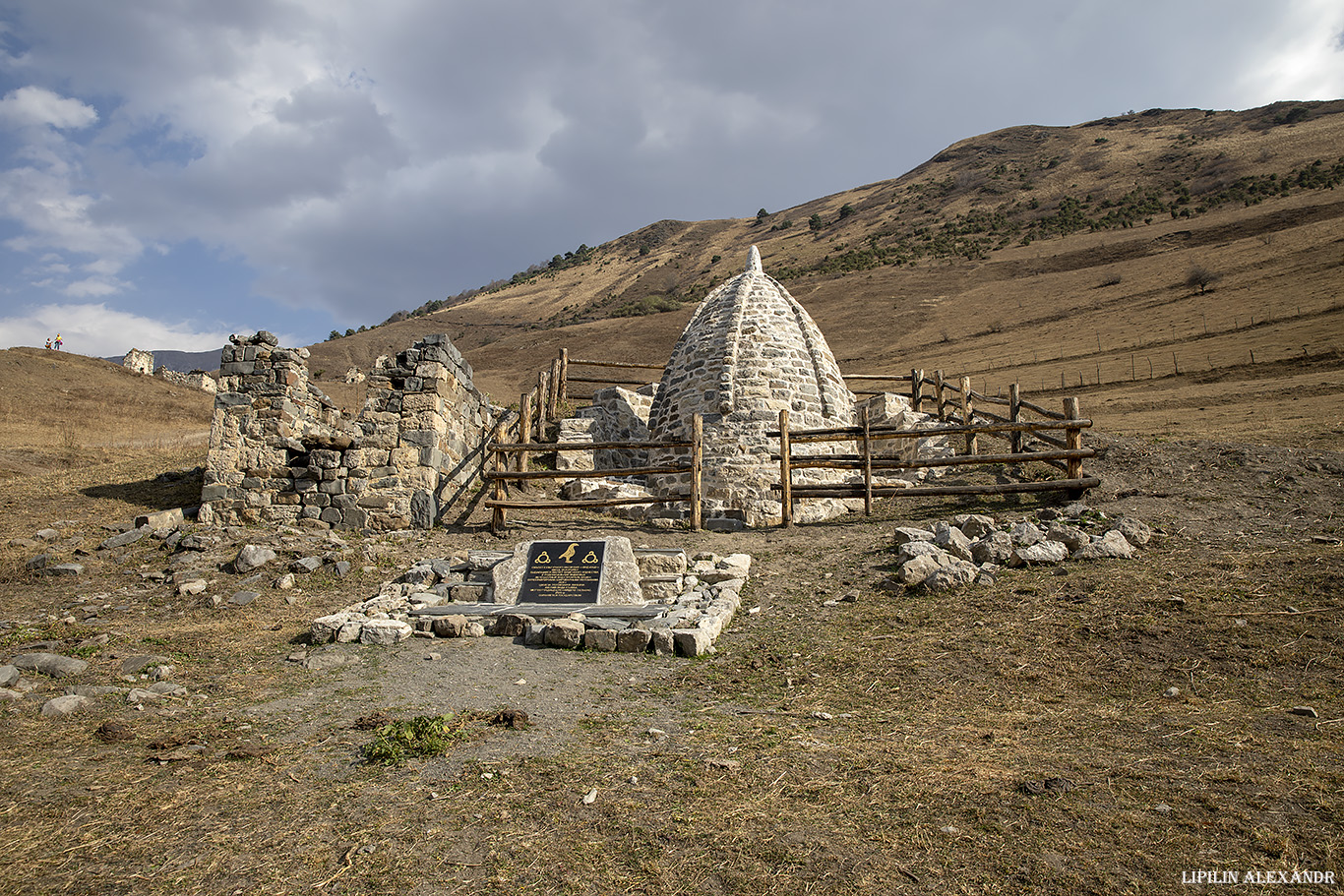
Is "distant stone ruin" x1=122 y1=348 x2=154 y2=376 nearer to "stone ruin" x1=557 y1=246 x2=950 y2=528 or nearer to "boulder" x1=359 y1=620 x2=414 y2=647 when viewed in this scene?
"stone ruin" x1=557 y1=246 x2=950 y2=528

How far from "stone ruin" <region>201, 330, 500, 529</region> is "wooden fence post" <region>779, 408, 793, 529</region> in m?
5.51

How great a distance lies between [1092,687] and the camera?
14.9ft

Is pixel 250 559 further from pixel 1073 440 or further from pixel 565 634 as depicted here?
pixel 1073 440

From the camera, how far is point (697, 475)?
1073 centimetres

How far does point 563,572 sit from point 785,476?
4.62 metres

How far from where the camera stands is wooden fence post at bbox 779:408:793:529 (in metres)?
10.5

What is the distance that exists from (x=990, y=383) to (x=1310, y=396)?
37.8ft

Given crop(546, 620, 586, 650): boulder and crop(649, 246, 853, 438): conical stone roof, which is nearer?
crop(546, 620, 586, 650): boulder

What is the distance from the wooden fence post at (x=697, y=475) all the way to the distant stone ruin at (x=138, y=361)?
113 ft

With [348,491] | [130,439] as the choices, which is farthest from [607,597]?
[130,439]

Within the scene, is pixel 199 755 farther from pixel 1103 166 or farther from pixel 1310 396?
pixel 1103 166

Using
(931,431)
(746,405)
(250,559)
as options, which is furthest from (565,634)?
(931,431)

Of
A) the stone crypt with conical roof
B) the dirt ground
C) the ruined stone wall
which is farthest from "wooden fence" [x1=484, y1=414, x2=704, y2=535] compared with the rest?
Result: the ruined stone wall

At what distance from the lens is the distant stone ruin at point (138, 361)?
3375 cm
